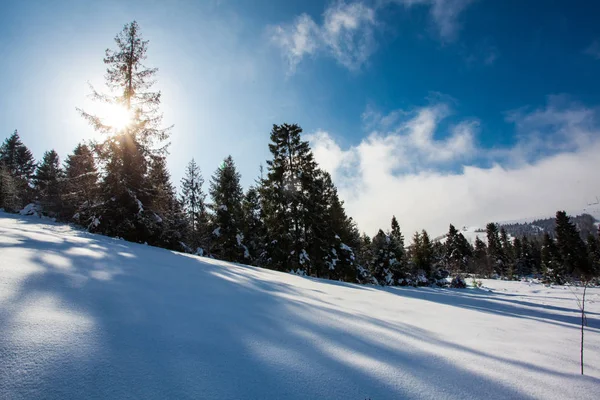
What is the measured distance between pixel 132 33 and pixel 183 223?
472 inches

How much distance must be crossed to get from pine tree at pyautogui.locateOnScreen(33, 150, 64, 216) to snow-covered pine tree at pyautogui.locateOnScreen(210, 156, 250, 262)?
1089 centimetres

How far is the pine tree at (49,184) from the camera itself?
78.6 ft

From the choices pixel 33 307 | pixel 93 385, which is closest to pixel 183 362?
pixel 93 385

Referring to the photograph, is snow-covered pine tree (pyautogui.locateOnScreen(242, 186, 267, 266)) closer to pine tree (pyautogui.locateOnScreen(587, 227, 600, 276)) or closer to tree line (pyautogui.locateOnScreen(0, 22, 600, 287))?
tree line (pyautogui.locateOnScreen(0, 22, 600, 287))

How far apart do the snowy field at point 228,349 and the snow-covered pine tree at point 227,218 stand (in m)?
17.2

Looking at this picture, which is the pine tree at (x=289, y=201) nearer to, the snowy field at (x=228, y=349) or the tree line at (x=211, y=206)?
the tree line at (x=211, y=206)

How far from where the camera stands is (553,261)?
3928 centimetres

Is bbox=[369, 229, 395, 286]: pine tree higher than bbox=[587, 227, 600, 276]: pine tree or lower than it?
lower

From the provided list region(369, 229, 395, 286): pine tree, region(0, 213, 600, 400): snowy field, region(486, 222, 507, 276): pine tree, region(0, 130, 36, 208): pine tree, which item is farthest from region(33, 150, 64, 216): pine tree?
region(486, 222, 507, 276): pine tree

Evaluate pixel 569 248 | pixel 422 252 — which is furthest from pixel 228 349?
pixel 569 248

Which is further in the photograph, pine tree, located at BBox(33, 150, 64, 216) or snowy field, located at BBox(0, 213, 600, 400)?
pine tree, located at BBox(33, 150, 64, 216)

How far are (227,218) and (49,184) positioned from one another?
19.7 metres

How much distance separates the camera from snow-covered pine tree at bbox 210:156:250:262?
20.7 m

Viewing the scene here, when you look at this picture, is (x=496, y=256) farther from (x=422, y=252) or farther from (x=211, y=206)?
(x=211, y=206)
